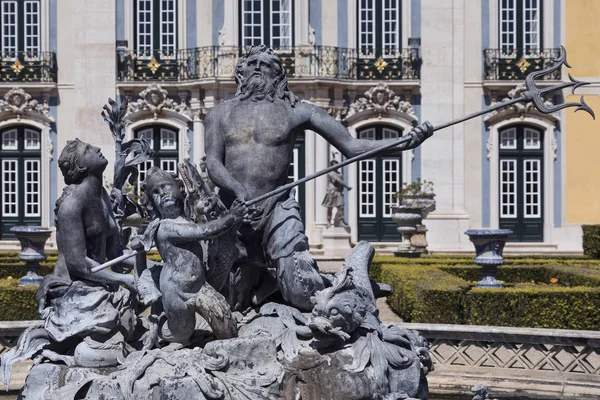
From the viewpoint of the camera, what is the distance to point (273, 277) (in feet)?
22.6

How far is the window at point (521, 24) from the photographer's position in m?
24.5

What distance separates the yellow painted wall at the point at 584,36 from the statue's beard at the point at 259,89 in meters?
18.5

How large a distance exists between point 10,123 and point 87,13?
302 cm

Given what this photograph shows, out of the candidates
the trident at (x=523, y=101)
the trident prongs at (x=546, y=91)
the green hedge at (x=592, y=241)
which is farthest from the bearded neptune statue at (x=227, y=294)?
the green hedge at (x=592, y=241)

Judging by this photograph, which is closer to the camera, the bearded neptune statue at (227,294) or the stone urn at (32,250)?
the bearded neptune statue at (227,294)

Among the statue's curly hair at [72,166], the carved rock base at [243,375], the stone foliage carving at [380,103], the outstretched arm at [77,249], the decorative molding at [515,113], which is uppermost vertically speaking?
the stone foliage carving at [380,103]

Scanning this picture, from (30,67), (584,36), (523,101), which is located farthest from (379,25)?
(523,101)

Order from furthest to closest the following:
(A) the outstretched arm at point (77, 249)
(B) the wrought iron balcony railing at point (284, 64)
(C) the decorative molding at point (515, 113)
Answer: (B) the wrought iron balcony railing at point (284, 64)
(C) the decorative molding at point (515, 113)
(A) the outstretched arm at point (77, 249)

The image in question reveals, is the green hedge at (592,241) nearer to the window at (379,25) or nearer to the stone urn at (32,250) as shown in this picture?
the window at (379,25)

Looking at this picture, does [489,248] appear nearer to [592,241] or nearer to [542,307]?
[542,307]

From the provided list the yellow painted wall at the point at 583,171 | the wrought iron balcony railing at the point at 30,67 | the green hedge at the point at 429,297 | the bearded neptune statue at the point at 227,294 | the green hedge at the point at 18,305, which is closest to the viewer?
the bearded neptune statue at the point at 227,294

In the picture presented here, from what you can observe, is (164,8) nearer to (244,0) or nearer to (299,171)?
(244,0)

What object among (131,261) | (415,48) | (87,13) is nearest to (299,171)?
(415,48)

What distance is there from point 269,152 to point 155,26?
1867 centimetres
